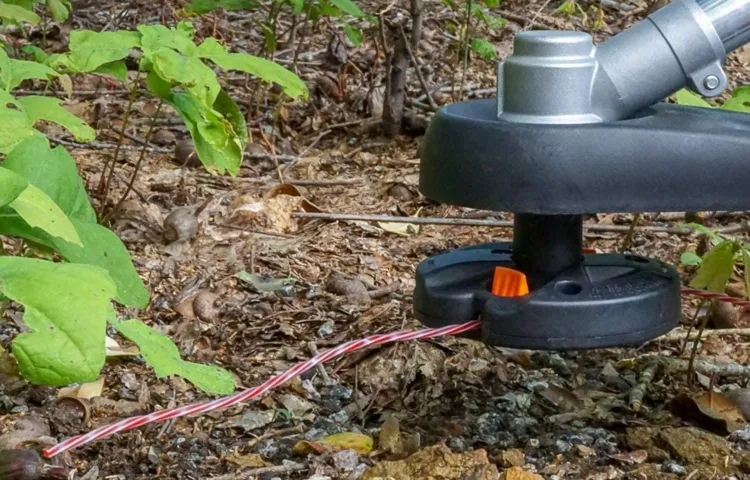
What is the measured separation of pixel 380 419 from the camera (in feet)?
5.90

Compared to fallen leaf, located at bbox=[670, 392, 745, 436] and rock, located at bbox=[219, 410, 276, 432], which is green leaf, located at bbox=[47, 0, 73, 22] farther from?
fallen leaf, located at bbox=[670, 392, 745, 436]

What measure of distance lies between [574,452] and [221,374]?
581mm

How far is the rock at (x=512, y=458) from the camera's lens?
156 cm

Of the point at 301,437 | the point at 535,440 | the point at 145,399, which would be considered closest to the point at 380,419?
the point at 301,437

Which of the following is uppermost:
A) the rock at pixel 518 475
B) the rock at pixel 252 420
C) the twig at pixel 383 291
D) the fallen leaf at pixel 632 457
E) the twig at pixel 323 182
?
the twig at pixel 323 182

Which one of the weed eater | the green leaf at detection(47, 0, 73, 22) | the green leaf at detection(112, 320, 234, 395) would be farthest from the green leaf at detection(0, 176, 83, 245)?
the green leaf at detection(47, 0, 73, 22)

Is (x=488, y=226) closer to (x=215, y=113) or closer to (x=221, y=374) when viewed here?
(x=215, y=113)

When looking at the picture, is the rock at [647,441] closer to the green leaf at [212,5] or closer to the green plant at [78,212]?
the green plant at [78,212]

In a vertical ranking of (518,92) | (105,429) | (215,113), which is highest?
(518,92)

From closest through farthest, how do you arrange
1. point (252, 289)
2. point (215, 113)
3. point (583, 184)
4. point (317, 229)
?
point (583, 184) < point (215, 113) < point (252, 289) < point (317, 229)

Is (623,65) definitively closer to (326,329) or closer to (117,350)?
(326,329)

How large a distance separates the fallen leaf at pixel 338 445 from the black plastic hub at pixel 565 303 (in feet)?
0.95

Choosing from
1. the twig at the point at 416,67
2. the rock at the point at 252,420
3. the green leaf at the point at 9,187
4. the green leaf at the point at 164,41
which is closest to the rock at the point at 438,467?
the rock at the point at 252,420

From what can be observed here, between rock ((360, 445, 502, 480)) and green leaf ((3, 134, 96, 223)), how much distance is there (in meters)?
0.63
